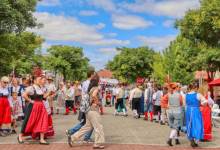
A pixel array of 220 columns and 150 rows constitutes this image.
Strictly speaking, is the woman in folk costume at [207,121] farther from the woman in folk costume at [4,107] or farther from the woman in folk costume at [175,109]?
the woman in folk costume at [4,107]

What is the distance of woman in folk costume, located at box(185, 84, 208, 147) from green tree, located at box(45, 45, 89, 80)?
69856mm

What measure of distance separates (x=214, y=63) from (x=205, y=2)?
4.43 meters

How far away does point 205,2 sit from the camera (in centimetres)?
3005

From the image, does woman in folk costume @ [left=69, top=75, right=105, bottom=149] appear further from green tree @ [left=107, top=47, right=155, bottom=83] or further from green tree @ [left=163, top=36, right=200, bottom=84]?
green tree @ [left=107, top=47, right=155, bottom=83]

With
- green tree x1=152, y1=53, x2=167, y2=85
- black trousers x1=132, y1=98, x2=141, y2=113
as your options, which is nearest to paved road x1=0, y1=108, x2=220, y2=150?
black trousers x1=132, y1=98, x2=141, y2=113

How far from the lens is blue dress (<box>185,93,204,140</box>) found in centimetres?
1267

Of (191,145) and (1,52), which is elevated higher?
(1,52)

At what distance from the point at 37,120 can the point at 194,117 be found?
393 centimetres

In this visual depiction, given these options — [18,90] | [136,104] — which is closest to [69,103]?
[136,104]

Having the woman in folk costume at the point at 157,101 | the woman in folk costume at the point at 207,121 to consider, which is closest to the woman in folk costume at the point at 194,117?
the woman in folk costume at the point at 207,121

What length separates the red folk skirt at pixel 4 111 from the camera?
1475 centimetres

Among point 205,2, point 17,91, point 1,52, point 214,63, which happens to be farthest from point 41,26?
point 214,63

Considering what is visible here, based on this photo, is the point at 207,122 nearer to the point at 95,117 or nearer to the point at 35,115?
the point at 95,117

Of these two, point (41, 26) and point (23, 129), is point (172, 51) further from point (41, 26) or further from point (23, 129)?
point (23, 129)
